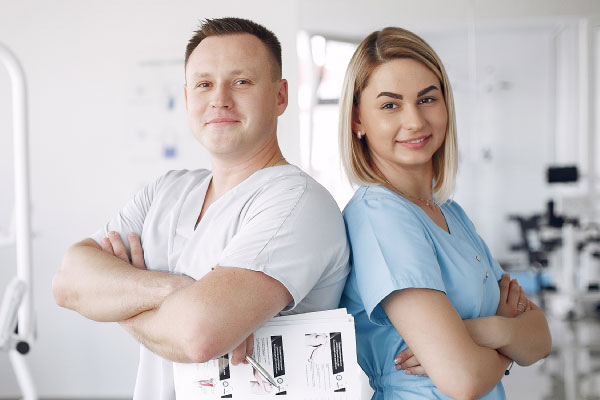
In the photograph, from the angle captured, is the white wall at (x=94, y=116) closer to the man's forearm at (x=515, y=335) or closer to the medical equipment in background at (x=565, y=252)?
the medical equipment in background at (x=565, y=252)

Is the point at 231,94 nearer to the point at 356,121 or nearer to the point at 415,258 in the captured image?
the point at 356,121

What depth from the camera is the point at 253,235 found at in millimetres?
1080

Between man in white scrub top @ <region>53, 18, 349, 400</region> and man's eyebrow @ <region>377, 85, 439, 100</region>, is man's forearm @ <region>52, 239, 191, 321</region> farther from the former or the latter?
man's eyebrow @ <region>377, 85, 439, 100</region>

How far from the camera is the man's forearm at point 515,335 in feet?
3.64

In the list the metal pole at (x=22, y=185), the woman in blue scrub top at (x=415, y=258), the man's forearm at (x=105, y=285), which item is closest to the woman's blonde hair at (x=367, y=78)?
the woman in blue scrub top at (x=415, y=258)

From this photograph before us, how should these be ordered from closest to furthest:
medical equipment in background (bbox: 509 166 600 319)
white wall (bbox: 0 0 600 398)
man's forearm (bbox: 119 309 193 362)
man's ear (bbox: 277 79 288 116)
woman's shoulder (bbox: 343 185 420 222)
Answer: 1. man's forearm (bbox: 119 309 193 362)
2. woman's shoulder (bbox: 343 185 420 222)
3. man's ear (bbox: 277 79 288 116)
4. white wall (bbox: 0 0 600 398)
5. medical equipment in background (bbox: 509 166 600 319)

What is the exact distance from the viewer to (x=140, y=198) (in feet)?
4.66

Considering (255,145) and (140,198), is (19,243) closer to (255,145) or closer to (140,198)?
(140,198)

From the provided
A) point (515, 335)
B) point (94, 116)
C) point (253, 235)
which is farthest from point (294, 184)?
point (94, 116)

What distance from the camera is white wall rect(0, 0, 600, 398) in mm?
3799

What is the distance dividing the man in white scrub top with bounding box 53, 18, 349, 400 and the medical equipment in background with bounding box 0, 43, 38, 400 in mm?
872

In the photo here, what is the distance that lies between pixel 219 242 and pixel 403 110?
0.46m

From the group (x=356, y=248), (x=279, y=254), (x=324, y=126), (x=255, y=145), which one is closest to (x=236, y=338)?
(x=279, y=254)

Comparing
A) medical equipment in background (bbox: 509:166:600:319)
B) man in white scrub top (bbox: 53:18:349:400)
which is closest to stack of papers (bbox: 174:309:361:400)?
man in white scrub top (bbox: 53:18:349:400)
